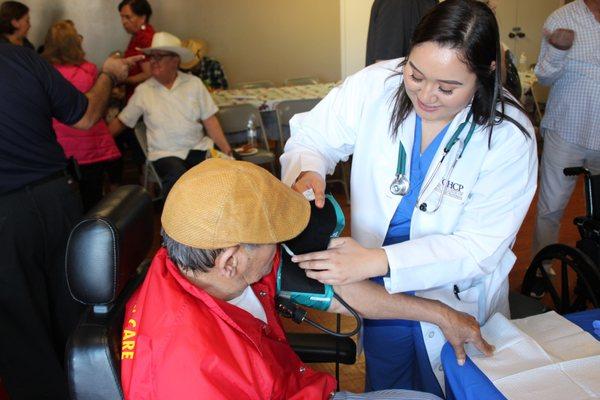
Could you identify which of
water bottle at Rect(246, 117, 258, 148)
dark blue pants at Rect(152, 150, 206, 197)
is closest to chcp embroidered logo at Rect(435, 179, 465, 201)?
dark blue pants at Rect(152, 150, 206, 197)

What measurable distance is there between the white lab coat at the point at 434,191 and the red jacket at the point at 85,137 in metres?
1.95

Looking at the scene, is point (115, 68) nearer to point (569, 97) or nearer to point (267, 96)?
point (569, 97)

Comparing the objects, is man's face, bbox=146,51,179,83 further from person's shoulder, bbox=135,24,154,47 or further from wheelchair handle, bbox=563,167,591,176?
wheelchair handle, bbox=563,167,591,176

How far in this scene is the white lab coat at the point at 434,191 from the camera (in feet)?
3.72

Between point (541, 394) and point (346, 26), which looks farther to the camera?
point (346, 26)

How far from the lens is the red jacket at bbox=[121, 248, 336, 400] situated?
88 cm

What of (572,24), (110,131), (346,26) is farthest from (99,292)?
(346,26)

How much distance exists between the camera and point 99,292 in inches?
37.8

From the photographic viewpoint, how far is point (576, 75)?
92.4 inches

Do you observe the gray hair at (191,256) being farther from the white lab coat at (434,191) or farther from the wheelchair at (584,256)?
the wheelchair at (584,256)

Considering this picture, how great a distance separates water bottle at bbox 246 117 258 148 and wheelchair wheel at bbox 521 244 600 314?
2439 millimetres

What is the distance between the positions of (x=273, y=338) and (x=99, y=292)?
410 millimetres

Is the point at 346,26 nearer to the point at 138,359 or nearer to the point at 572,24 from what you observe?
the point at 572,24

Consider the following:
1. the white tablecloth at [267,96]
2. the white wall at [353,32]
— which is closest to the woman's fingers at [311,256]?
the white tablecloth at [267,96]
